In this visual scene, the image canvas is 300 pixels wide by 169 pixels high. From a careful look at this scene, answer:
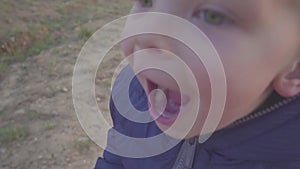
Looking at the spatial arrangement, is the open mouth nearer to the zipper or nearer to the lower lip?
the lower lip

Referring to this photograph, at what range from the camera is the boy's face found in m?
0.56

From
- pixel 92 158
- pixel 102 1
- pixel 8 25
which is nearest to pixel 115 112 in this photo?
pixel 92 158

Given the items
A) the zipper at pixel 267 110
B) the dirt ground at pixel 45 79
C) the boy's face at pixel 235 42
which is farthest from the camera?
the dirt ground at pixel 45 79

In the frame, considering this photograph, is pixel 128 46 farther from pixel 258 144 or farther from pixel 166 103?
pixel 258 144

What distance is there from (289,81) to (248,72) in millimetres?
79

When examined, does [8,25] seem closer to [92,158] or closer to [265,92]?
[92,158]

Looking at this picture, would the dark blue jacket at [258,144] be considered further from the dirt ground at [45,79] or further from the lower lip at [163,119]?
the dirt ground at [45,79]

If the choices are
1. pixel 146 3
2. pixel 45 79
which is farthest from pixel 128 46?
pixel 45 79

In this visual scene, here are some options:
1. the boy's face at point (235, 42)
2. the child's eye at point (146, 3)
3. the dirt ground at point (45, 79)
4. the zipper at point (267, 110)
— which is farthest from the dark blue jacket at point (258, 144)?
the dirt ground at point (45, 79)

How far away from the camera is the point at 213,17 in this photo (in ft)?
1.87

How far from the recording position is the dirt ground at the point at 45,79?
175 cm

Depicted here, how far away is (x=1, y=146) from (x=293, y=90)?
134 centimetres

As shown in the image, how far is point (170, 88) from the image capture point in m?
0.60

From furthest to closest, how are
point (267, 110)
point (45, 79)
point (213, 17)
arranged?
point (45, 79) → point (267, 110) → point (213, 17)
